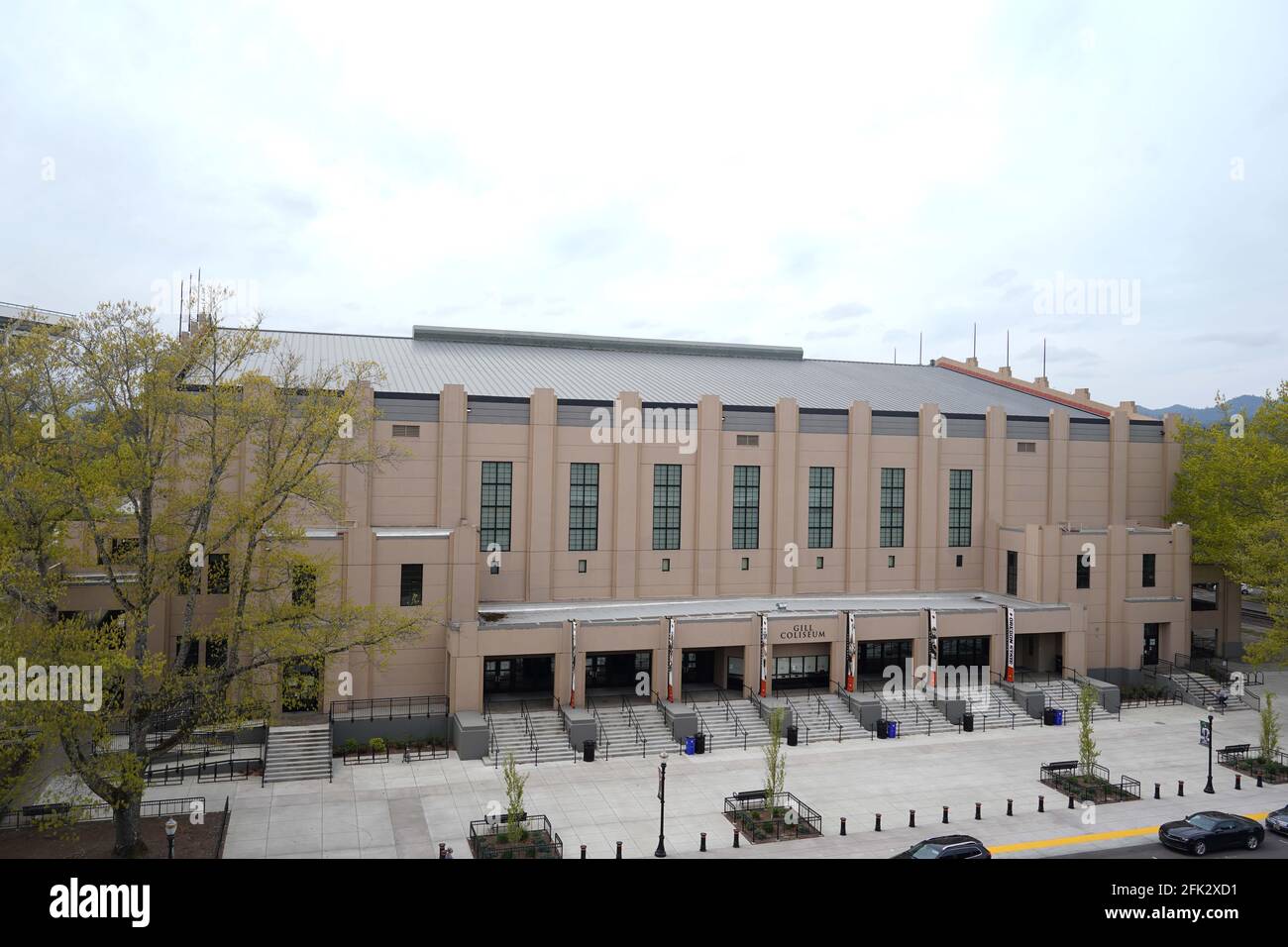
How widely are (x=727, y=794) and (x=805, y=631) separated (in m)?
12.3

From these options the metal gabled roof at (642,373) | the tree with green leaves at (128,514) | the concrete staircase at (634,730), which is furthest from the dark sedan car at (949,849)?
the metal gabled roof at (642,373)

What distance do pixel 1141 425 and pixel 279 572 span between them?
1899 inches

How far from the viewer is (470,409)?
142ft

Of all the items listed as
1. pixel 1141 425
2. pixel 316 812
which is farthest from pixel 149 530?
pixel 1141 425

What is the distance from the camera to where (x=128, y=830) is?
81.0 feet

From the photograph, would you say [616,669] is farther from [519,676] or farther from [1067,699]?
[1067,699]

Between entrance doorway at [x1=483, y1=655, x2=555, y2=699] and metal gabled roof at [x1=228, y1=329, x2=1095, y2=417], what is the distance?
12.7 meters

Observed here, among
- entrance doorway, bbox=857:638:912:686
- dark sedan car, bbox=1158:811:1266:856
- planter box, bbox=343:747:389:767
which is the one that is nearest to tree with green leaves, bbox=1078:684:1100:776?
dark sedan car, bbox=1158:811:1266:856

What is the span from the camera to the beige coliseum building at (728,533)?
130ft

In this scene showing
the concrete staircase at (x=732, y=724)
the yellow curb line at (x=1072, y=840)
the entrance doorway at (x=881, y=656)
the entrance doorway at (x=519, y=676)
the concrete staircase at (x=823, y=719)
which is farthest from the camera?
the entrance doorway at (x=881, y=656)

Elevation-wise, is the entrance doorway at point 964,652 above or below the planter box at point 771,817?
above

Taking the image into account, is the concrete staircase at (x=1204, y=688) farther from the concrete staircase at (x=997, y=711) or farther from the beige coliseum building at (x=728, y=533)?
the concrete staircase at (x=997, y=711)

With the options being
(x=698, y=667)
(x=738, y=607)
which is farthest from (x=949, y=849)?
(x=698, y=667)

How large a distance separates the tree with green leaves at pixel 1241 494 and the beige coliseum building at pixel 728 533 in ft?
4.91
